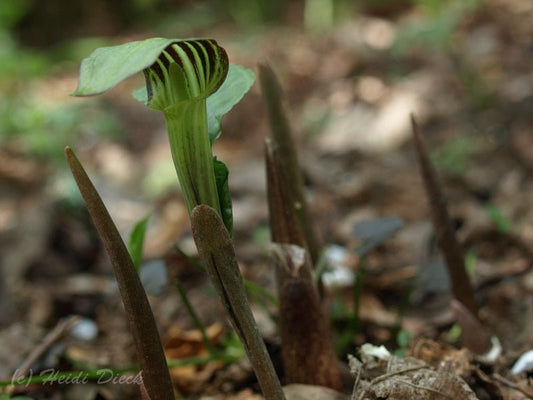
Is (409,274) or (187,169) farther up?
(187,169)

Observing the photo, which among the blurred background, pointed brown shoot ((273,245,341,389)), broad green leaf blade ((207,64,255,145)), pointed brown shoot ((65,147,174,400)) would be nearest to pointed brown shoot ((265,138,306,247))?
pointed brown shoot ((273,245,341,389))

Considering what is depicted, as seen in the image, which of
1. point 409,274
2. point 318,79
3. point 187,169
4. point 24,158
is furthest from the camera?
point 318,79

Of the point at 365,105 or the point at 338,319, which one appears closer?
the point at 338,319

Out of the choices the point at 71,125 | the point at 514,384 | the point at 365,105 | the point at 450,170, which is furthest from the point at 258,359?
the point at 71,125

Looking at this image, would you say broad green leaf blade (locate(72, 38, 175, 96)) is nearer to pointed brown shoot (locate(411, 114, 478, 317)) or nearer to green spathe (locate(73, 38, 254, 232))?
green spathe (locate(73, 38, 254, 232))

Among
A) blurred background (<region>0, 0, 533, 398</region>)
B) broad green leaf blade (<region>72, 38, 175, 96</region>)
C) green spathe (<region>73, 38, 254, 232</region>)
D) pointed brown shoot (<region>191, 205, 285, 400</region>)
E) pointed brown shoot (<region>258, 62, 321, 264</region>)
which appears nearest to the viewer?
broad green leaf blade (<region>72, 38, 175, 96</region>)

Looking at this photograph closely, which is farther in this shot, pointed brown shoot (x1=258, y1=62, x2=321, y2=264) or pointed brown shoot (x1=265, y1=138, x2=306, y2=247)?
pointed brown shoot (x1=258, y1=62, x2=321, y2=264)

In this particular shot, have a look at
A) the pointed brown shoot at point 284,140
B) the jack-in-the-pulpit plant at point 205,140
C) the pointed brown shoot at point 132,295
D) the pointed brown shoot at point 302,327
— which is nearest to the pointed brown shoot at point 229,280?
the jack-in-the-pulpit plant at point 205,140

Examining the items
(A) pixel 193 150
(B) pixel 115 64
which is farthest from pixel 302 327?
(B) pixel 115 64

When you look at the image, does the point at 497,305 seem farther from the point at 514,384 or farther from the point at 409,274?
the point at 514,384
